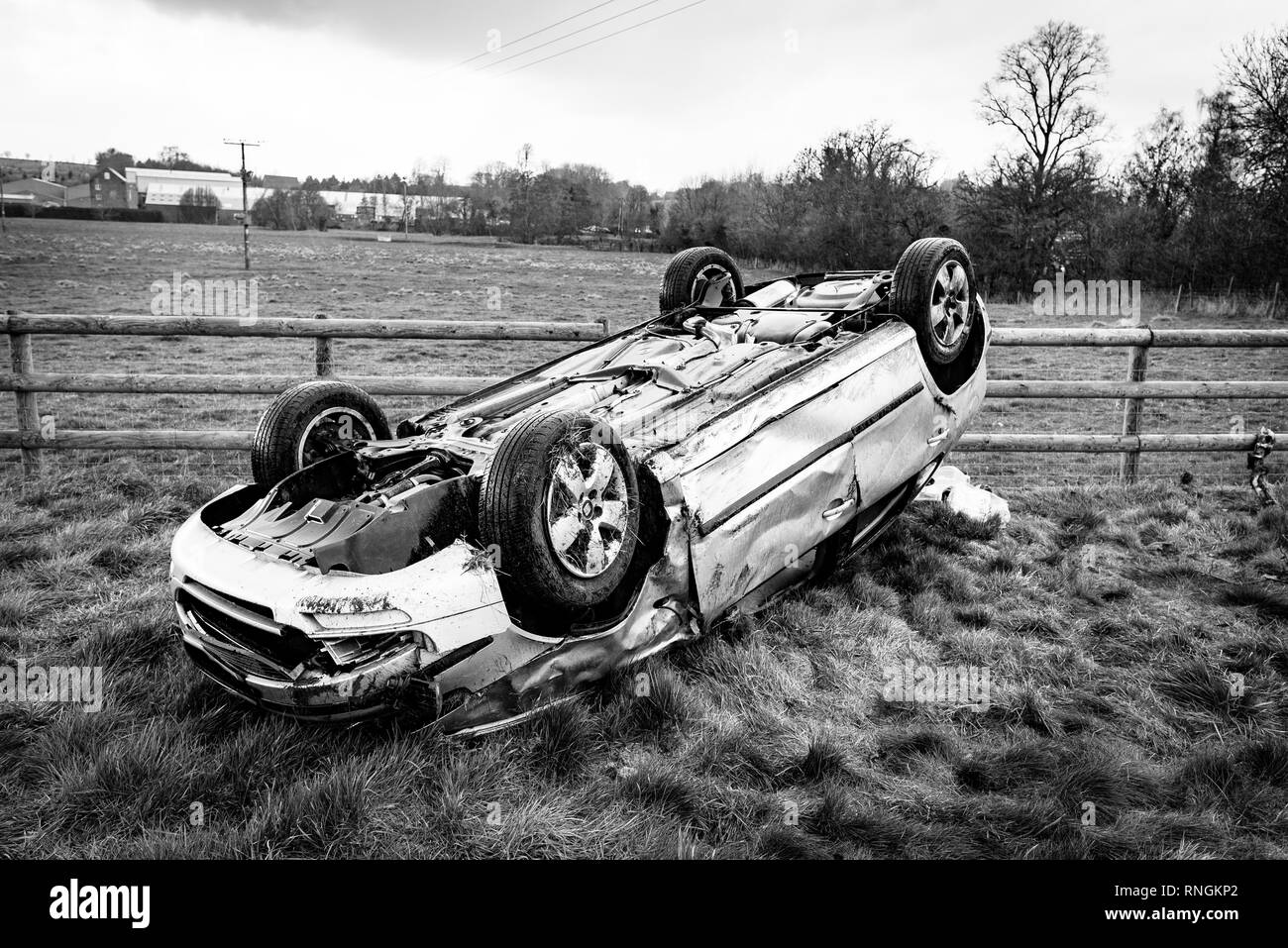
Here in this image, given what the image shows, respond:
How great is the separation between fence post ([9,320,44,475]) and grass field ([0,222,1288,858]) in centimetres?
18

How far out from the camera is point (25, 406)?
6.54 m

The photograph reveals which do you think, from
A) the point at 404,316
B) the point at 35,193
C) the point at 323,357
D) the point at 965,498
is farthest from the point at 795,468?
the point at 35,193

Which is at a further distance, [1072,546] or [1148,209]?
[1148,209]

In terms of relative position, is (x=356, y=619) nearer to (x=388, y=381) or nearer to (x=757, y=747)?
(x=757, y=747)

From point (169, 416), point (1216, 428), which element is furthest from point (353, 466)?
point (1216, 428)

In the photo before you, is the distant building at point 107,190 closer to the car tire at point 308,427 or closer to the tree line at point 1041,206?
the tree line at point 1041,206

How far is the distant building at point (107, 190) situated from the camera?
72.2 metres

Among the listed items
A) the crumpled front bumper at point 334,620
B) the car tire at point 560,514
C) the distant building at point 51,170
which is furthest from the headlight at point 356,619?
the distant building at point 51,170

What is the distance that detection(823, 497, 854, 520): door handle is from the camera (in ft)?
13.9

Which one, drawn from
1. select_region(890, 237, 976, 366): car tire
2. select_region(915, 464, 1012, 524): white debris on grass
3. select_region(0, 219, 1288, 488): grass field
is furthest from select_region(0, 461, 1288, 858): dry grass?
select_region(0, 219, 1288, 488): grass field

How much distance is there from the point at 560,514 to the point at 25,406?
539 cm

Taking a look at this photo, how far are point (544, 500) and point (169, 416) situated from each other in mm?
7575

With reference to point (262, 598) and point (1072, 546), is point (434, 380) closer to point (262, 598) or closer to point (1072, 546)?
point (262, 598)
